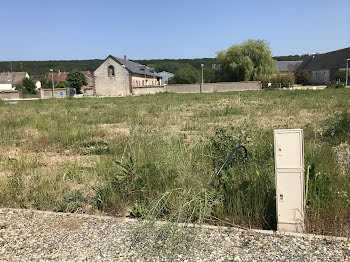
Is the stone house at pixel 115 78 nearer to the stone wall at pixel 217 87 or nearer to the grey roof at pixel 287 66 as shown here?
the stone wall at pixel 217 87

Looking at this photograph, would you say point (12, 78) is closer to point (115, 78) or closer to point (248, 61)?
point (115, 78)

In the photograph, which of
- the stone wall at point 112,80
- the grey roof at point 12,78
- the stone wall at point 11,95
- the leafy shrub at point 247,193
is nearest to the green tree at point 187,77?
the stone wall at point 112,80

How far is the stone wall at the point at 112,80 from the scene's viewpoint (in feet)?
187

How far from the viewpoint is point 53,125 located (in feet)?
37.4

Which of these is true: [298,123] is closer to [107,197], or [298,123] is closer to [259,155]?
[259,155]


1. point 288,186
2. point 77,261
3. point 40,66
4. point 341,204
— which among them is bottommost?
point 77,261

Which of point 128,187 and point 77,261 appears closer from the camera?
point 77,261

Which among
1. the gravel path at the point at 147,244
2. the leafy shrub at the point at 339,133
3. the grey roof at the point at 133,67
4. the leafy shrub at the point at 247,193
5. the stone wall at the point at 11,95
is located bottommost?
the gravel path at the point at 147,244

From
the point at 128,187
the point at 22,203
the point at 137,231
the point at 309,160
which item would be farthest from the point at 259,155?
the point at 22,203

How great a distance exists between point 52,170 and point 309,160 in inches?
170

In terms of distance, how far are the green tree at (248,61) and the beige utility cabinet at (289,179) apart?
58.6 meters

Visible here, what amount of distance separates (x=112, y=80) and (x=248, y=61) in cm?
2725

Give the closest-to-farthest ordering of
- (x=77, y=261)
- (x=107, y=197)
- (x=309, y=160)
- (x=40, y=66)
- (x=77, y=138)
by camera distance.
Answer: (x=77, y=261)
(x=107, y=197)
(x=309, y=160)
(x=77, y=138)
(x=40, y=66)

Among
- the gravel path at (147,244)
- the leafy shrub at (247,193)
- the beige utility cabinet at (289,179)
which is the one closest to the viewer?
the gravel path at (147,244)
